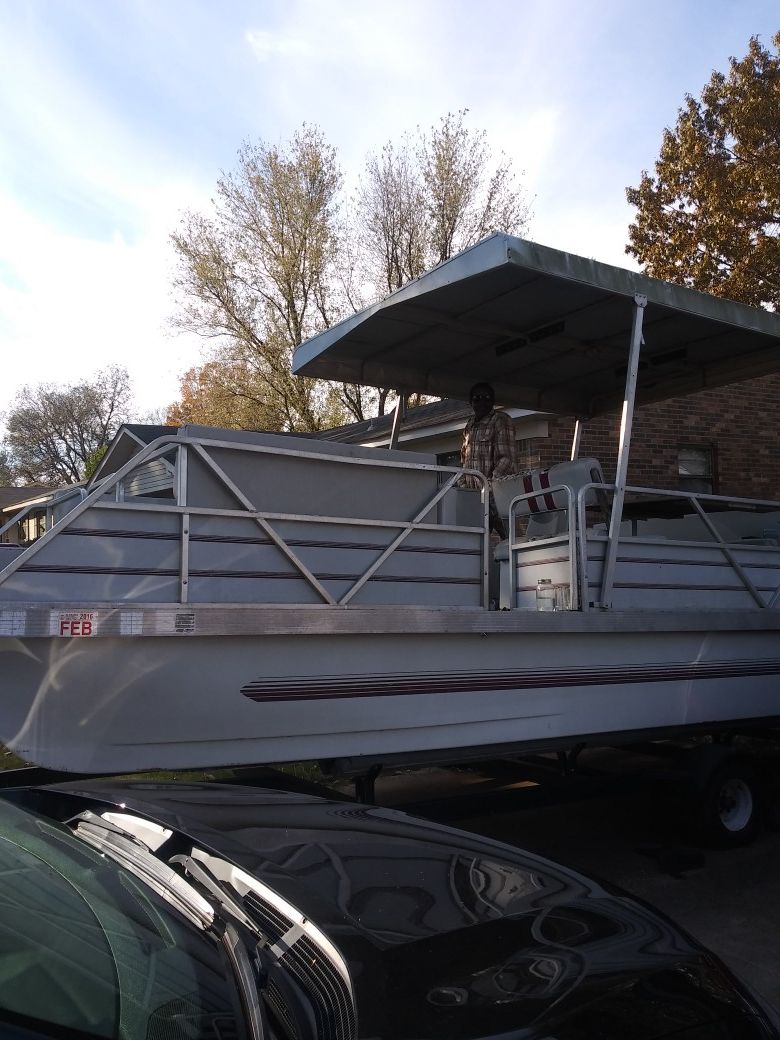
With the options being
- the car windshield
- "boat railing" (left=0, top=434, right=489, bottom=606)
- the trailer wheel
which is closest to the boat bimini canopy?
"boat railing" (left=0, top=434, right=489, bottom=606)

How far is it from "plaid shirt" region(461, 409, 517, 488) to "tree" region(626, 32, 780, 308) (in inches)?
442

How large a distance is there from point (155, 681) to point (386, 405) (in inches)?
1014

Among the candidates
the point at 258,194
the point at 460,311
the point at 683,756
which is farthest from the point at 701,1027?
the point at 258,194

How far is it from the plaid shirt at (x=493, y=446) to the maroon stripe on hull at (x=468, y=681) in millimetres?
1857

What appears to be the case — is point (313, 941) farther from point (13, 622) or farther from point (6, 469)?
point (6, 469)

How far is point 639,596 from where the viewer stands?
5.41 metres

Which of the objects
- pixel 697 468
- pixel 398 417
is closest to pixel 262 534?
pixel 398 417

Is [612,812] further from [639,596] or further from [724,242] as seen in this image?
[724,242]

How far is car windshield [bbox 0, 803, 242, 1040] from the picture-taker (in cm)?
142

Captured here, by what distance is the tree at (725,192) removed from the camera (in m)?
15.6

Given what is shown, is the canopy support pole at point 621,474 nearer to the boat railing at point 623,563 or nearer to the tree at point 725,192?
the boat railing at point 623,563

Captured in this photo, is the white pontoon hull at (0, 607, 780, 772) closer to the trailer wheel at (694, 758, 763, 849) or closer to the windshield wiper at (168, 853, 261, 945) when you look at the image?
the trailer wheel at (694, 758, 763, 849)

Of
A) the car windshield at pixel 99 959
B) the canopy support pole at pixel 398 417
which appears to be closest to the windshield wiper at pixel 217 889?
the car windshield at pixel 99 959

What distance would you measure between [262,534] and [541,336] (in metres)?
3.06
